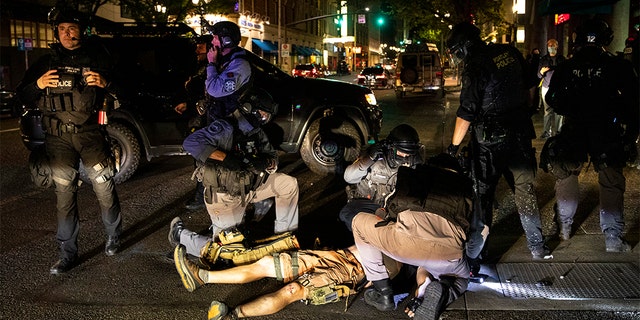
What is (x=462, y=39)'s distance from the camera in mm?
4477

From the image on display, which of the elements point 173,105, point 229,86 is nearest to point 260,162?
point 229,86

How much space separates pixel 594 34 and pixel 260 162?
279 centimetres

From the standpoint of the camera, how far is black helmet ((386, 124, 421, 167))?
14.0 feet

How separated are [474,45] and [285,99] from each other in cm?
409

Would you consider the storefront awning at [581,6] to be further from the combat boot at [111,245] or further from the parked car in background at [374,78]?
the parked car in background at [374,78]

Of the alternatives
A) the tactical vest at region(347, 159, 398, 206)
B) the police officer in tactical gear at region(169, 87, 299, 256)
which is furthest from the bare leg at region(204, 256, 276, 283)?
the tactical vest at region(347, 159, 398, 206)

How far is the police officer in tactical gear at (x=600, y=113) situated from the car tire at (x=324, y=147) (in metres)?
3.87

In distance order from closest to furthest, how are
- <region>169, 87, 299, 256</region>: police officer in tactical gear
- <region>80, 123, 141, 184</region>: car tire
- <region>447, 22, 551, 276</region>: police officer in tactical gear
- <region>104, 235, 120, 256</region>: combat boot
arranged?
<region>447, 22, 551, 276</region>: police officer in tactical gear, <region>169, 87, 299, 256</region>: police officer in tactical gear, <region>104, 235, 120, 256</region>: combat boot, <region>80, 123, 141, 184</region>: car tire

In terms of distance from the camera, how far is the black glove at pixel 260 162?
4.63 metres

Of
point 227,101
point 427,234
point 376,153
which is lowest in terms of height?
point 427,234

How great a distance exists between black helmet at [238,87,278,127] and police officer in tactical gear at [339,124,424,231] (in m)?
0.80

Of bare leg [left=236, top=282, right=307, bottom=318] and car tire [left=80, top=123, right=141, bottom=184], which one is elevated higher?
car tire [left=80, top=123, right=141, bottom=184]

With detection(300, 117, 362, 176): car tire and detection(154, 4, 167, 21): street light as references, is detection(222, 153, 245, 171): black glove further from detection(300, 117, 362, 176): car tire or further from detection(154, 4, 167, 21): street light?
detection(154, 4, 167, 21): street light

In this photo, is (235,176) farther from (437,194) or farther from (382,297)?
(437,194)
